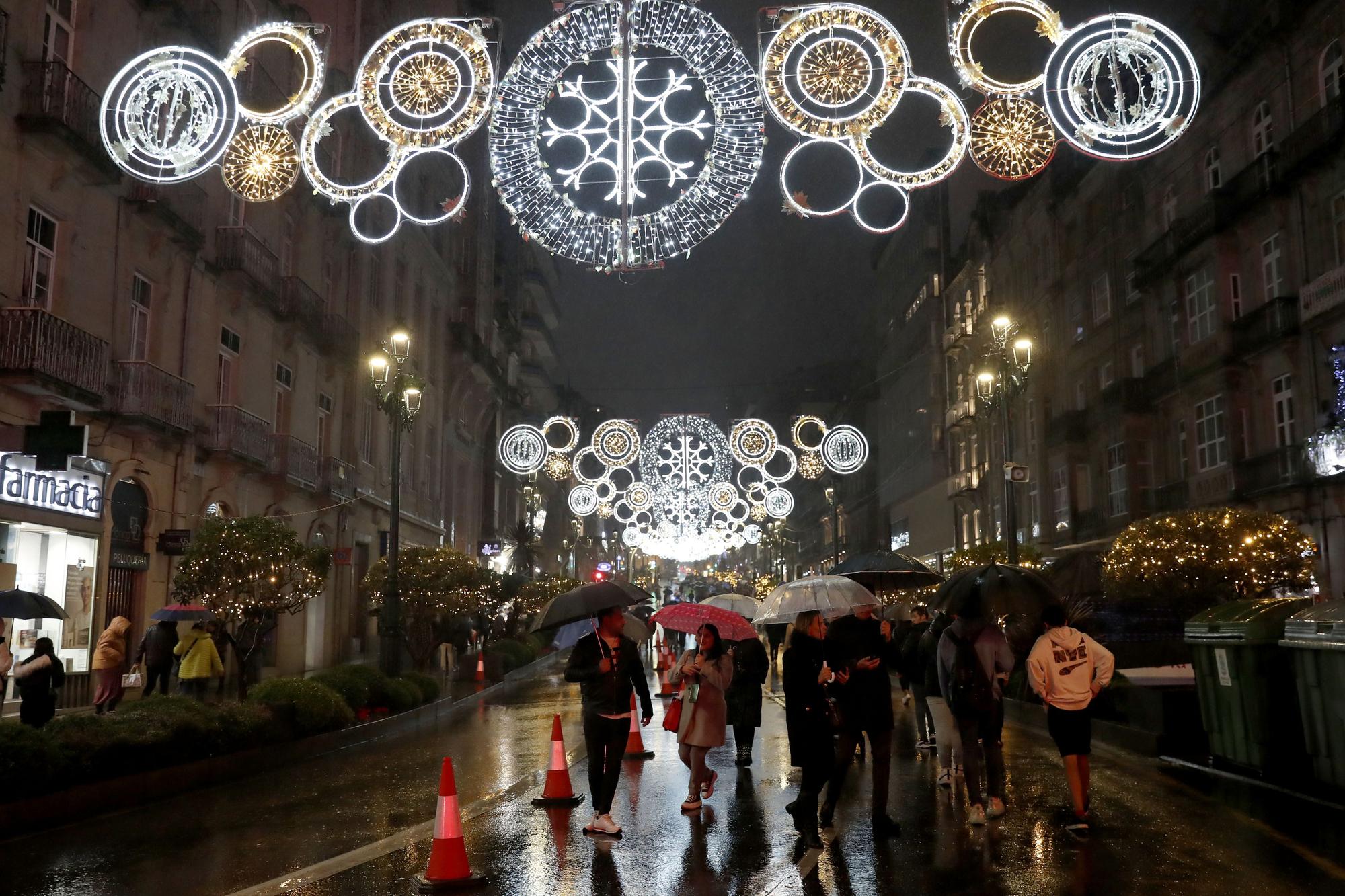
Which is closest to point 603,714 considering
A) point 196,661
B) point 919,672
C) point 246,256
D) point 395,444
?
point 919,672

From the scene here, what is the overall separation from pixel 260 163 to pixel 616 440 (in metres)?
21.1

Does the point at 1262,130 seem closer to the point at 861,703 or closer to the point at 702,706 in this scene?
the point at 702,706

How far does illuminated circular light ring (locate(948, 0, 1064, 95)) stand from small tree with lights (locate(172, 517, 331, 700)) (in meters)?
11.9

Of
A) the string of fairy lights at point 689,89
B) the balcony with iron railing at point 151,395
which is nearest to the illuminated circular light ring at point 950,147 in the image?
the string of fairy lights at point 689,89

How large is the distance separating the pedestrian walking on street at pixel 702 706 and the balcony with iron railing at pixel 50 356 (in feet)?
39.4

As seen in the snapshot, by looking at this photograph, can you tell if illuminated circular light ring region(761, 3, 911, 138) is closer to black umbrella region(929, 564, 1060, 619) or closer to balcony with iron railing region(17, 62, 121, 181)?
black umbrella region(929, 564, 1060, 619)

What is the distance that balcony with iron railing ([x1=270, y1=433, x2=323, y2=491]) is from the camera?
95.3ft

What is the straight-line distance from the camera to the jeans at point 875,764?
9.32m

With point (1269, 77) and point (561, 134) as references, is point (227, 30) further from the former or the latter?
point (1269, 77)

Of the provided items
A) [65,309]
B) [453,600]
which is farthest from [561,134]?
[453,600]

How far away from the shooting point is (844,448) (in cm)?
3478

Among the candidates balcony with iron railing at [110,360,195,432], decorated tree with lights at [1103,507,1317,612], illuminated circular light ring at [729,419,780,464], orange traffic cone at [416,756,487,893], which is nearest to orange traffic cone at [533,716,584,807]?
orange traffic cone at [416,756,487,893]

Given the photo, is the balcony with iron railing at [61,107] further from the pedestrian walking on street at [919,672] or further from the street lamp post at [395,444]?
the pedestrian walking on street at [919,672]

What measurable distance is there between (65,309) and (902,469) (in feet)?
194
